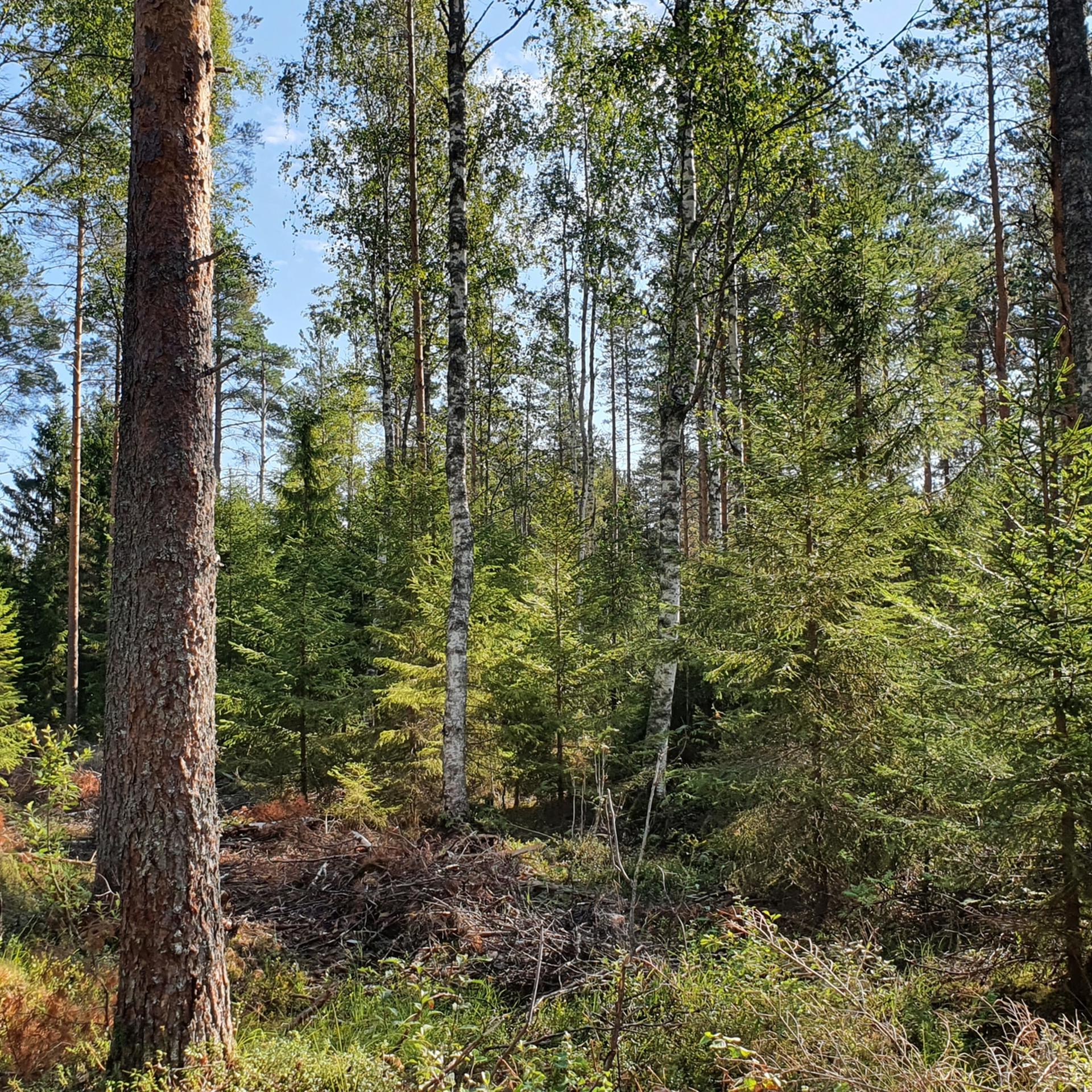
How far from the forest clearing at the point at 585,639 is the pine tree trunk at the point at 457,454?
6cm

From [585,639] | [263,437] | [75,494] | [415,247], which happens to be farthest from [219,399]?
[585,639]

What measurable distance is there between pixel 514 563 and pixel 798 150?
880cm

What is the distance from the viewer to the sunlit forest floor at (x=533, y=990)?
307 centimetres

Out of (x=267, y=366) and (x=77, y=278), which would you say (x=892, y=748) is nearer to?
(x=77, y=278)

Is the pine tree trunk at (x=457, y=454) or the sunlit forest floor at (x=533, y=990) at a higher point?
the pine tree trunk at (x=457, y=454)

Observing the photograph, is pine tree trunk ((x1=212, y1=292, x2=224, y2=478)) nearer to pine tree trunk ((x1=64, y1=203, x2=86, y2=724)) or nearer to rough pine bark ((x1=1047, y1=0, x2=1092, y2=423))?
pine tree trunk ((x1=64, y1=203, x2=86, y2=724))

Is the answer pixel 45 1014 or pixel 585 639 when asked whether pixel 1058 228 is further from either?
pixel 45 1014

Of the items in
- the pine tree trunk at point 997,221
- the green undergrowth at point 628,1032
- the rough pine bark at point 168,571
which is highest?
the pine tree trunk at point 997,221

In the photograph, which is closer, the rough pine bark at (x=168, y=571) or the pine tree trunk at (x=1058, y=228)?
the rough pine bark at (x=168, y=571)

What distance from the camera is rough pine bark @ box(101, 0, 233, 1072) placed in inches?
126

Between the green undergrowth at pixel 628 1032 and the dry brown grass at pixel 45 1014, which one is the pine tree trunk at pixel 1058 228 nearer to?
the green undergrowth at pixel 628 1032

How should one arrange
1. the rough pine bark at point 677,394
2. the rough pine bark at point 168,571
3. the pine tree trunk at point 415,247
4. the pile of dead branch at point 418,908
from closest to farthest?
the rough pine bark at point 168,571 < the pile of dead branch at point 418,908 < the rough pine bark at point 677,394 < the pine tree trunk at point 415,247

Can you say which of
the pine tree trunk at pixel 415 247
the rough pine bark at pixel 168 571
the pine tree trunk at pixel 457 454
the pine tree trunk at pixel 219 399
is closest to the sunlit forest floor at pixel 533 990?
the rough pine bark at pixel 168 571

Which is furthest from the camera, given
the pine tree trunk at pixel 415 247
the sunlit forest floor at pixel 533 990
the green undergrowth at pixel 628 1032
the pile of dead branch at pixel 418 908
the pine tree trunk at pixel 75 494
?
the pine tree trunk at pixel 75 494
